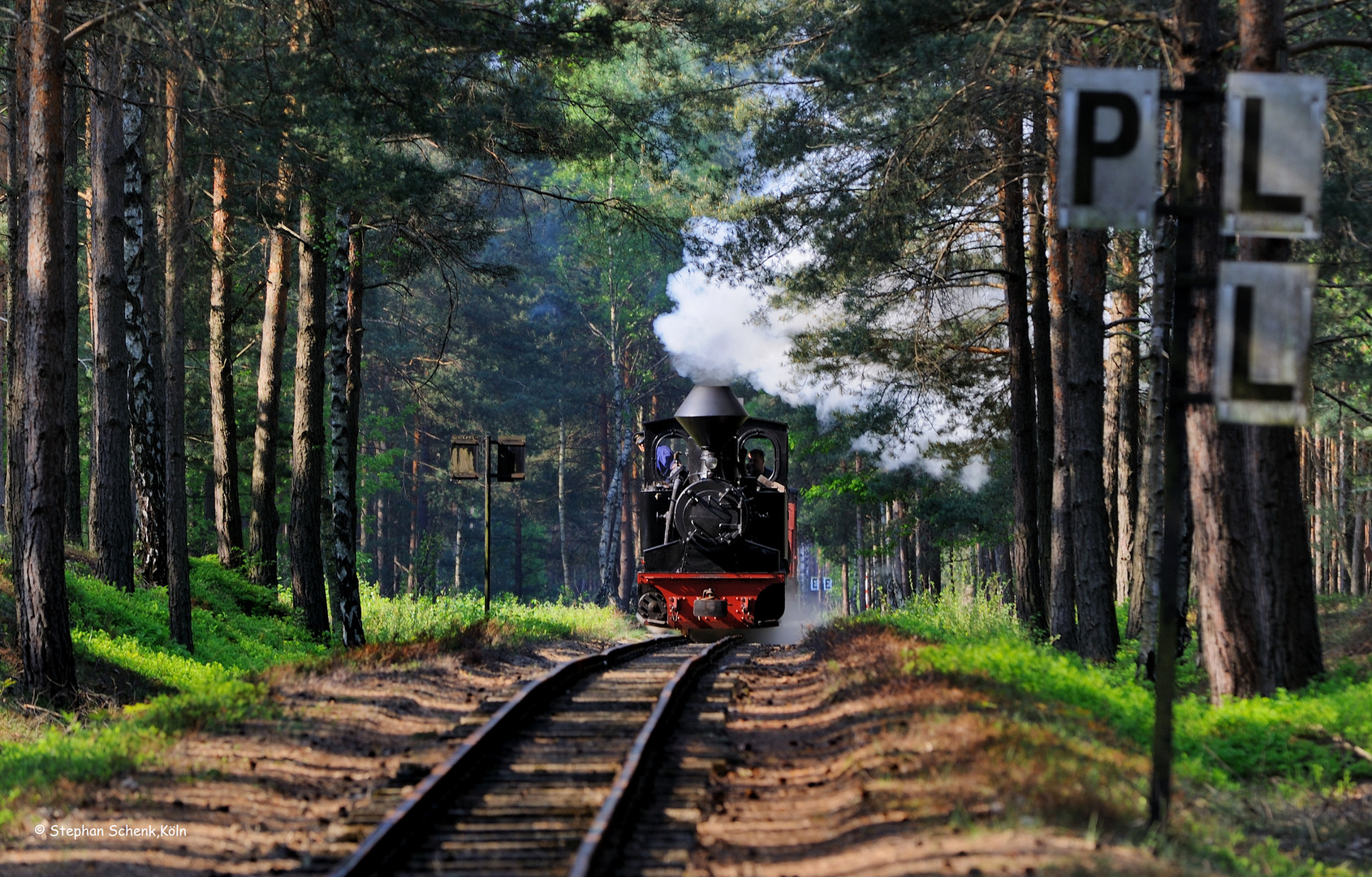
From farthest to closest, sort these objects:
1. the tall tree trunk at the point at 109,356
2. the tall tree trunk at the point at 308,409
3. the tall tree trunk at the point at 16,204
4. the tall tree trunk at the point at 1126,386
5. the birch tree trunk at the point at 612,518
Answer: the birch tree trunk at the point at 612,518, the tall tree trunk at the point at 1126,386, the tall tree trunk at the point at 308,409, the tall tree trunk at the point at 109,356, the tall tree trunk at the point at 16,204

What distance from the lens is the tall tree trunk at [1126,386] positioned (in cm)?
2033

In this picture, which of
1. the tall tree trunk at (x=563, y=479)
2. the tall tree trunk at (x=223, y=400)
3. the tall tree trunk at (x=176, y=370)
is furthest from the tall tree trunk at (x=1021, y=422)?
the tall tree trunk at (x=563, y=479)

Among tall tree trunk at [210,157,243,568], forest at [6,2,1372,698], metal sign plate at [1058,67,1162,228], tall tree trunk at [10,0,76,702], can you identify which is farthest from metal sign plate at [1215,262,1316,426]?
tall tree trunk at [210,157,243,568]

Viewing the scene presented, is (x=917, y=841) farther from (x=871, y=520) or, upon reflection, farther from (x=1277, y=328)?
(x=871, y=520)

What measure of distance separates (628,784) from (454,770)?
3.60 ft

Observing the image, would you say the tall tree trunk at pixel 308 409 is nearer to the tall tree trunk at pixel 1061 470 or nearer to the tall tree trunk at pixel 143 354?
the tall tree trunk at pixel 143 354

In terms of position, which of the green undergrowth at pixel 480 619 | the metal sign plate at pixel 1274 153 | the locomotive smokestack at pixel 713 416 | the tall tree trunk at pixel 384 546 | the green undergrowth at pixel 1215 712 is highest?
the metal sign plate at pixel 1274 153

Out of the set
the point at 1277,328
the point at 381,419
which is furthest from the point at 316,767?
Result: the point at 381,419

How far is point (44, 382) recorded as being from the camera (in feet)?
34.9

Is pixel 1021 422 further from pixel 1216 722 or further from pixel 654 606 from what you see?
pixel 1216 722

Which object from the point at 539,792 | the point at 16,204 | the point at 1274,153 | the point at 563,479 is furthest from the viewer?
the point at 563,479

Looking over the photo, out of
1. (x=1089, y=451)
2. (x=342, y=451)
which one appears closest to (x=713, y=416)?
(x=342, y=451)

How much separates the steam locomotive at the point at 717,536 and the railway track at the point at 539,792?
7.03 metres

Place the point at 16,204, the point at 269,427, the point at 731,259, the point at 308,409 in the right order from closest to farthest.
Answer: the point at 16,204 < the point at 308,409 < the point at 731,259 < the point at 269,427
